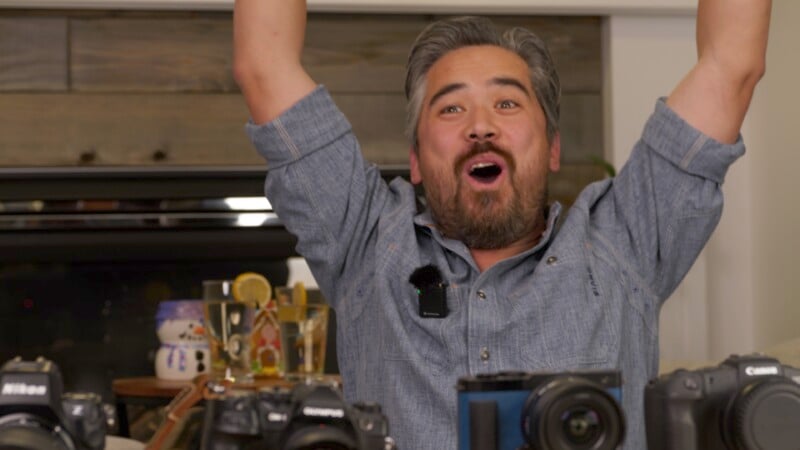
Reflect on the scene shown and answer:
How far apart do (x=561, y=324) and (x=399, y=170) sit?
2.00m

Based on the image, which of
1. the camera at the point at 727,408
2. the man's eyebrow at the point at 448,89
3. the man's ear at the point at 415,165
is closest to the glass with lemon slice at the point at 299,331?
the man's ear at the point at 415,165

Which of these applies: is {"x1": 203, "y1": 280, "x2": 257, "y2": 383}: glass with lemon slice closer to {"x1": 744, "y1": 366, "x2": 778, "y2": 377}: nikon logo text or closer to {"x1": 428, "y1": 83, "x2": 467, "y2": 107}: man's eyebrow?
{"x1": 428, "y1": 83, "x2": 467, "y2": 107}: man's eyebrow

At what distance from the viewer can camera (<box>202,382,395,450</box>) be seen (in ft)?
3.01

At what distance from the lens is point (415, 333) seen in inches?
58.5

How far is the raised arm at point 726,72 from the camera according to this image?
1.47 metres

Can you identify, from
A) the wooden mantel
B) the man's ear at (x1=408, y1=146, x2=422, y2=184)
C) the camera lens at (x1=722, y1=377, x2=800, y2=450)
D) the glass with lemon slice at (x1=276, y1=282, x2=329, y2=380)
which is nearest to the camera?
the camera lens at (x1=722, y1=377, x2=800, y2=450)

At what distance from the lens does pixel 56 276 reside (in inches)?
145

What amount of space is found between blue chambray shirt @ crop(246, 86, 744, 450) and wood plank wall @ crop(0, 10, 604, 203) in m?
1.87

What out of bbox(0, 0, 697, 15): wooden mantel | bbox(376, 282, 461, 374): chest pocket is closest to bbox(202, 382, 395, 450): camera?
bbox(376, 282, 461, 374): chest pocket

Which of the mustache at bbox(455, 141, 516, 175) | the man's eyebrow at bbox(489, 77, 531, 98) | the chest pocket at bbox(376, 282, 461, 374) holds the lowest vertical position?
the chest pocket at bbox(376, 282, 461, 374)

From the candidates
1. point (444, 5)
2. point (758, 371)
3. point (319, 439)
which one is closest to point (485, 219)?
point (758, 371)

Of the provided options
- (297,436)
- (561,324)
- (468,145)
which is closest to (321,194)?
(468,145)

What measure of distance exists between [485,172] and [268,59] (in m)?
0.31

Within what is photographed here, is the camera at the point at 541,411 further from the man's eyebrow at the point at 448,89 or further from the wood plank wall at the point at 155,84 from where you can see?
the wood plank wall at the point at 155,84
